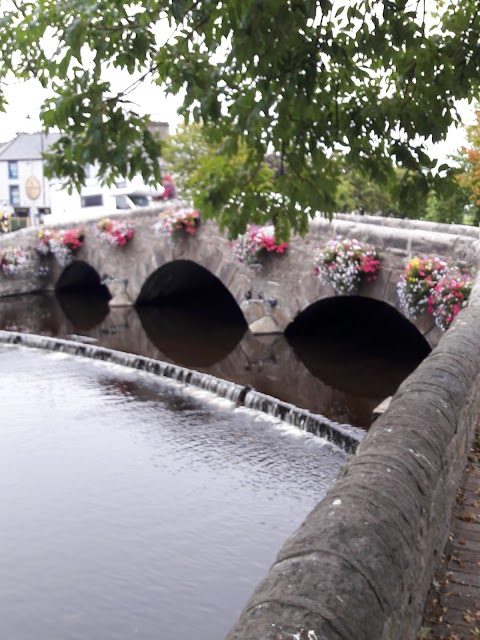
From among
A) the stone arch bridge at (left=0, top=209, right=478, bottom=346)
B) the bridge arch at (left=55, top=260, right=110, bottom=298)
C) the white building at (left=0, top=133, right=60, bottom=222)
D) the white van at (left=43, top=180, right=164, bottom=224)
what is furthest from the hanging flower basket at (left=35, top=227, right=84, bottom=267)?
the white building at (left=0, top=133, right=60, bottom=222)

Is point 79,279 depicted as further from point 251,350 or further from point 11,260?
point 251,350

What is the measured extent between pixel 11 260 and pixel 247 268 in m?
9.14

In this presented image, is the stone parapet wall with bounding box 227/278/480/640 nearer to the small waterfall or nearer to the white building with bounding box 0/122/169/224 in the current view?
the small waterfall

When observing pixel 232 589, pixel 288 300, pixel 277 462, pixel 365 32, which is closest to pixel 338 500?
pixel 365 32

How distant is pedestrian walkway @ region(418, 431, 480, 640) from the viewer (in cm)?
292

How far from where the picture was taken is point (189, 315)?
60.4 feet

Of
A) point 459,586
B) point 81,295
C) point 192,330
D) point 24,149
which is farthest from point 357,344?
point 24,149

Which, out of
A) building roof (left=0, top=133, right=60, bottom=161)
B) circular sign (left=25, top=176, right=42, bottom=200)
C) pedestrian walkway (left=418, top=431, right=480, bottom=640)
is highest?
building roof (left=0, top=133, right=60, bottom=161)

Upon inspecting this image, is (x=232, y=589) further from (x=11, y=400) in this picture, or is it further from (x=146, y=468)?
(x=11, y=400)

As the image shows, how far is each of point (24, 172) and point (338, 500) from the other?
2037 inches

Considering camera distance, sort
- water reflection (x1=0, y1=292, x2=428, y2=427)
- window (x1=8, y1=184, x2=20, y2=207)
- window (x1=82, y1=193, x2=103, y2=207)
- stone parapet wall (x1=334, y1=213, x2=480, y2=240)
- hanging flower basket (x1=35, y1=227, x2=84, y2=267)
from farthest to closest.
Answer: window (x1=8, y1=184, x2=20, y2=207) → window (x1=82, y1=193, x2=103, y2=207) → hanging flower basket (x1=35, y1=227, x2=84, y2=267) → stone parapet wall (x1=334, y1=213, x2=480, y2=240) → water reflection (x1=0, y1=292, x2=428, y2=427)

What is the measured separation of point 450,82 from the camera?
3959mm

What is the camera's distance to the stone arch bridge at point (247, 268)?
11.3m

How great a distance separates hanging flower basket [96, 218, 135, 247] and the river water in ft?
28.0
